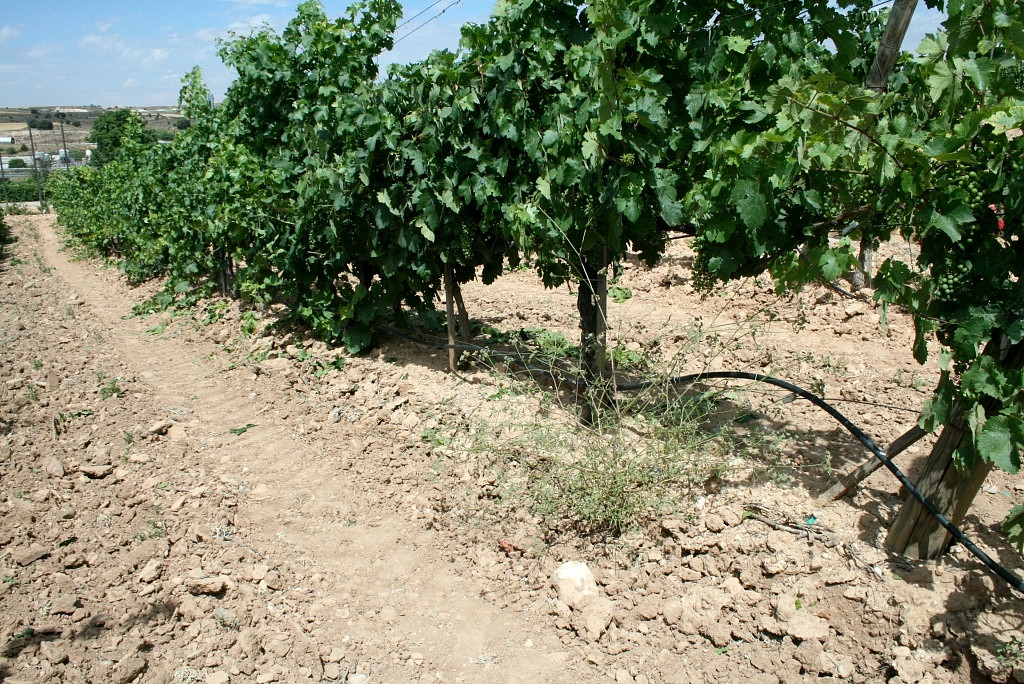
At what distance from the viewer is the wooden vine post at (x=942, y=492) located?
3148 mm

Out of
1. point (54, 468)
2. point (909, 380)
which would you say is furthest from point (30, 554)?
point (909, 380)

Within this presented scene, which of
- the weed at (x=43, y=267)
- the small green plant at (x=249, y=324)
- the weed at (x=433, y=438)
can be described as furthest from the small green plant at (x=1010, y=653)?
the weed at (x=43, y=267)

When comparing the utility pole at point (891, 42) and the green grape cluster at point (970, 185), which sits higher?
the utility pole at point (891, 42)

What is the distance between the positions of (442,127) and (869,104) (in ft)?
10.5

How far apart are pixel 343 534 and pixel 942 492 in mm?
3088

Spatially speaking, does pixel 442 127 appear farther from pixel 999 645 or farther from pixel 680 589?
pixel 999 645

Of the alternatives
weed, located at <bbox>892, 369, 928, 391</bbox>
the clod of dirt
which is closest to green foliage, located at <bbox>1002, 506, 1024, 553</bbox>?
the clod of dirt

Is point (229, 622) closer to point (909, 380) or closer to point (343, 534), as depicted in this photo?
point (343, 534)

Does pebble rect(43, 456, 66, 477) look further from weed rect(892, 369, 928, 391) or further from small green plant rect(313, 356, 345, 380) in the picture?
weed rect(892, 369, 928, 391)

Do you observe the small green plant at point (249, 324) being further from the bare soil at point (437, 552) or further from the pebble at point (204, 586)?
the pebble at point (204, 586)

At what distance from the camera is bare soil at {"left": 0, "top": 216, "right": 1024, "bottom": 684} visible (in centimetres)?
318

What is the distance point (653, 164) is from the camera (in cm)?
408

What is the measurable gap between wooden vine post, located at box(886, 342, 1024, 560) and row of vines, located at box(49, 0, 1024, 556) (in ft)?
0.07

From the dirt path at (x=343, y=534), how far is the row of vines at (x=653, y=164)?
4.37 feet
